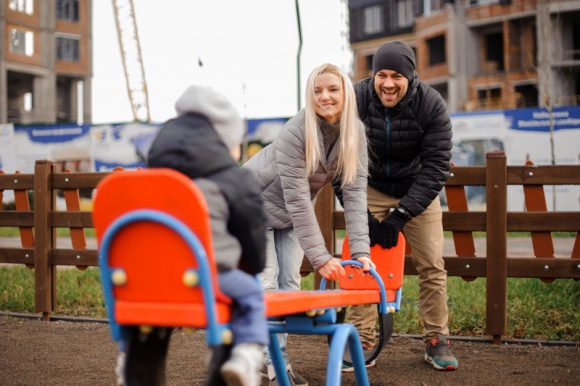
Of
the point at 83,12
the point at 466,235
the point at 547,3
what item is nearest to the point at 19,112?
the point at 83,12

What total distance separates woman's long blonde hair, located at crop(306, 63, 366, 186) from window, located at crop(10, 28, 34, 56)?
50.7 meters

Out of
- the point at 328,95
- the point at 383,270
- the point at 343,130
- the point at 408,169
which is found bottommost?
the point at 383,270

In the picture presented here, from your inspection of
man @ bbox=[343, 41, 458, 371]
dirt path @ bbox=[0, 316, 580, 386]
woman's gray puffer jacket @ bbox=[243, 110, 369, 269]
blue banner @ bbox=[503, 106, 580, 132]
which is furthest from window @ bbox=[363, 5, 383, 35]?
woman's gray puffer jacket @ bbox=[243, 110, 369, 269]

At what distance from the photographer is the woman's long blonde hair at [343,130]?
3.92 meters

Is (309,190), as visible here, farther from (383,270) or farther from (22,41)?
(22,41)

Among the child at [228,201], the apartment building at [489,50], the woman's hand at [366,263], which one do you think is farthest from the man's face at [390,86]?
the apartment building at [489,50]

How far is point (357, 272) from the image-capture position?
4.33 metres

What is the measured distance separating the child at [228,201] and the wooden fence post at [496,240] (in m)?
3.47

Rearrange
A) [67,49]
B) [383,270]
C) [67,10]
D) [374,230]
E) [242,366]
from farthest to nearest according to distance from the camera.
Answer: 1. [67,10]
2. [67,49]
3. [374,230]
4. [383,270]
5. [242,366]

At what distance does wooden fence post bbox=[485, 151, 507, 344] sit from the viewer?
5.66m

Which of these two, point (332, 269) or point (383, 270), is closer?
point (332, 269)

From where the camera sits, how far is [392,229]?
4.43m

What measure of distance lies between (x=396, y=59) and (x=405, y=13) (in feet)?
148

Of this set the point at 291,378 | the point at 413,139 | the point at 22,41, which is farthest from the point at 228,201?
the point at 22,41
